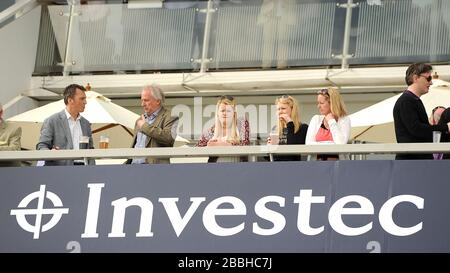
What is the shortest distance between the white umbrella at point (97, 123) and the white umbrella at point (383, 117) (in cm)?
214

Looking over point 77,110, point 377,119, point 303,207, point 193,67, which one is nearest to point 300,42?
point 193,67

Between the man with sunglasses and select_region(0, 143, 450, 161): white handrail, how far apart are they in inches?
12.0

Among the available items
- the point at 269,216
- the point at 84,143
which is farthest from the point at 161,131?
the point at 269,216

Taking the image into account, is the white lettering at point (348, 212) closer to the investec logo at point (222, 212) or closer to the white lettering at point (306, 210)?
the investec logo at point (222, 212)

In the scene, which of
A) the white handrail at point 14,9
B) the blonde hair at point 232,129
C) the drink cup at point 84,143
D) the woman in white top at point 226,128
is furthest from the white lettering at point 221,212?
the white handrail at point 14,9

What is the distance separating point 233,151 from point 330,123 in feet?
3.16

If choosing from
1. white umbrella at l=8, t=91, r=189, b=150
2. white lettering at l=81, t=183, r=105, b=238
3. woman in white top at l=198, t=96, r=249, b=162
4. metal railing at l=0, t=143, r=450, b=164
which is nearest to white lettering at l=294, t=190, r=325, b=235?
metal railing at l=0, t=143, r=450, b=164

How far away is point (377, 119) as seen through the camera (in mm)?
14750

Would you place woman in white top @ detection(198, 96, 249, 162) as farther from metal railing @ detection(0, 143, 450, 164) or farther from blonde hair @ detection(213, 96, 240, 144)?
metal railing @ detection(0, 143, 450, 164)

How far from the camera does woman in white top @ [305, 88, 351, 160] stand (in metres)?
11.5

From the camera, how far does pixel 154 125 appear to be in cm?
1188
